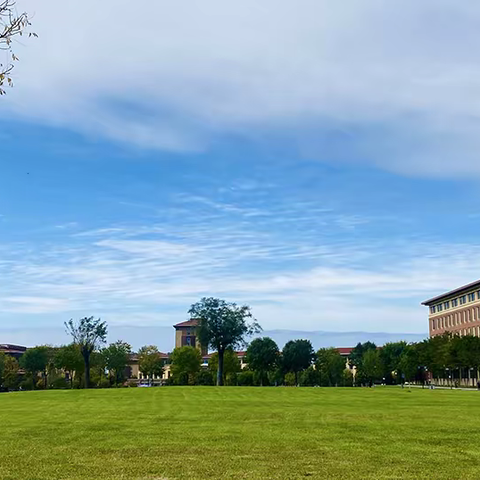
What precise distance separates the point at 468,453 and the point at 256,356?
149452 millimetres

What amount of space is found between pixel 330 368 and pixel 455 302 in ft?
116

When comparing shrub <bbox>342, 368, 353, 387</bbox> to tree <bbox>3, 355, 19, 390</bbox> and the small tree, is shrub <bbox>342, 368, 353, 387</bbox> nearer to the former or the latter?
the small tree

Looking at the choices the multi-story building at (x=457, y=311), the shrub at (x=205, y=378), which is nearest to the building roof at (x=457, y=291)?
the multi-story building at (x=457, y=311)

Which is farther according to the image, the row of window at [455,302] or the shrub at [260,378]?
the shrub at [260,378]

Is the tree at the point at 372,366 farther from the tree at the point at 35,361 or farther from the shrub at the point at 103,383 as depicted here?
the tree at the point at 35,361

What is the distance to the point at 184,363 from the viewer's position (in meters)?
163

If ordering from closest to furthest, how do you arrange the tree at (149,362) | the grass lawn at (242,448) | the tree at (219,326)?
the grass lawn at (242,448), the tree at (219,326), the tree at (149,362)

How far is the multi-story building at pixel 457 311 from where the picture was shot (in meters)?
149

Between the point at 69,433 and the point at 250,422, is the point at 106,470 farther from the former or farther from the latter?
the point at 250,422

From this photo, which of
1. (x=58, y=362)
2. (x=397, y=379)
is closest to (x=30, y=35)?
(x=58, y=362)

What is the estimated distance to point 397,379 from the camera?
584ft

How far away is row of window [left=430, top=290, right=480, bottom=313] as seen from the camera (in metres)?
151

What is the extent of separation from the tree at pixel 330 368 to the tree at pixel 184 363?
105 ft

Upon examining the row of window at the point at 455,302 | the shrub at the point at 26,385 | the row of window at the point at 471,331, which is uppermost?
the row of window at the point at 455,302
